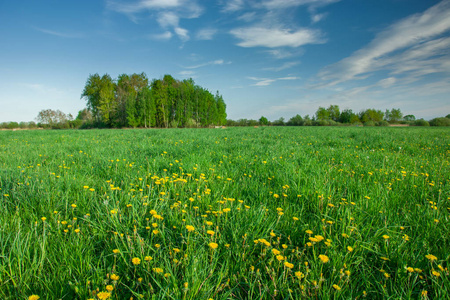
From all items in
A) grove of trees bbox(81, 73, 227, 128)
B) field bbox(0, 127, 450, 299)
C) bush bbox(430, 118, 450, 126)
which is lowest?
field bbox(0, 127, 450, 299)

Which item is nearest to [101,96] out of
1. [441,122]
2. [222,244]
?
[222,244]

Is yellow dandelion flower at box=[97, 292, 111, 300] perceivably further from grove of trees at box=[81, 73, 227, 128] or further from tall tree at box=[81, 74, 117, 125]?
tall tree at box=[81, 74, 117, 125]

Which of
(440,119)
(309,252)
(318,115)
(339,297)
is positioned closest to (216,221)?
(309,252)

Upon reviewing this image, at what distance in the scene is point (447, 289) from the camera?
4.52 feet

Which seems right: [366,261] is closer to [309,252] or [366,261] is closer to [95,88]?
[309,252]

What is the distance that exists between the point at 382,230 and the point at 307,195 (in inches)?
35.1

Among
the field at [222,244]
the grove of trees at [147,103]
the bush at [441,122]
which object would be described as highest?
the grove of trees at [147,103]

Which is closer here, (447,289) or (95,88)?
(447,289)

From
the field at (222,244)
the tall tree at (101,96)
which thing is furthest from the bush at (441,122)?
the tall tree at (101,96)

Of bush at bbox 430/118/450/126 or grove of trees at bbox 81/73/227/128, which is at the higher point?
grove of trees at bbox 81/73/227/128

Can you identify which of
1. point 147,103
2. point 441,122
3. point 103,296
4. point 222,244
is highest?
point 147,103

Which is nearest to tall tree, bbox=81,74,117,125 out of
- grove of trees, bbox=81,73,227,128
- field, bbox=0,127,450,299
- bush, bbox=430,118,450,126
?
grove of trees, bbox=81,73,227,128

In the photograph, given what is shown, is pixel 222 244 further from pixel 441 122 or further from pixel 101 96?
pixel 441 122

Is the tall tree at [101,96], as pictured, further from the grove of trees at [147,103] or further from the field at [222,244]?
the field at [222,244]
